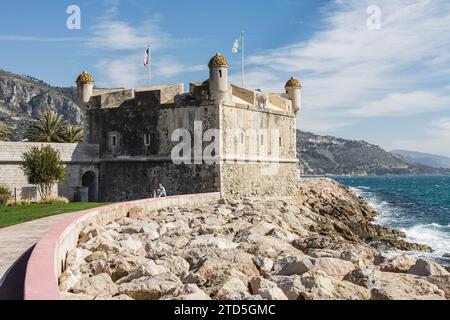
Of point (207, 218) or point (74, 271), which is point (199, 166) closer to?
point (207, 218)

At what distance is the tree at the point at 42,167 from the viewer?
22.8 metres

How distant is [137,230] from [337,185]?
35.3 m

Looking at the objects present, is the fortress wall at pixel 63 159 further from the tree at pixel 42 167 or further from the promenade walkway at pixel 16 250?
the promenade walkway at pixel 16 250

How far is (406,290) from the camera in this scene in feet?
26.1

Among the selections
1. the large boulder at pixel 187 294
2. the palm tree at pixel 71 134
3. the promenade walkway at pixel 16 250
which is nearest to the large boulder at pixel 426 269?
the large boulder at pixel 187 294

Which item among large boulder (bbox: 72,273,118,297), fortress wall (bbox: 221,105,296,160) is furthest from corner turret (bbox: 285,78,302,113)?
large boulder (bbox: 72,273,118,297)

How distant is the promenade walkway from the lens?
650 cm

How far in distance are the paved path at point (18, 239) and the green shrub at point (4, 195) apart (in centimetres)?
763

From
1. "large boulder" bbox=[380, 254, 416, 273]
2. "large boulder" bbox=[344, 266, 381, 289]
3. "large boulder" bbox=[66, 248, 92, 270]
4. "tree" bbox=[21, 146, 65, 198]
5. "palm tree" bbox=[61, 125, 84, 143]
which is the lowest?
"large boulder" bbox=[380, 254, 416, 273]

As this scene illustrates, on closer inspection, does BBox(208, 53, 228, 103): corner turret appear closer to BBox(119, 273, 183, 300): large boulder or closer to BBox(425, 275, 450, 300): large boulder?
BBox(425, 275, 450, 300): large boulder

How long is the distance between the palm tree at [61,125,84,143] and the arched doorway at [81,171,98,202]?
6.80m

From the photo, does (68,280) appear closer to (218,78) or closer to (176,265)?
(176,265)

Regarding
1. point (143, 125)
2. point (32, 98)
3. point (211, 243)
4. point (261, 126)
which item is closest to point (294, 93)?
point (261, 126)
